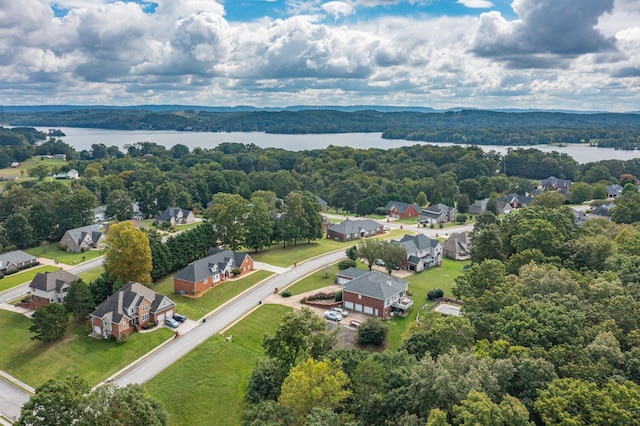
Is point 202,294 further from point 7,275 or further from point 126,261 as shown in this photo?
point 7,275

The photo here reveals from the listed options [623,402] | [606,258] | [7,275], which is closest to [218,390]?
[623,402]

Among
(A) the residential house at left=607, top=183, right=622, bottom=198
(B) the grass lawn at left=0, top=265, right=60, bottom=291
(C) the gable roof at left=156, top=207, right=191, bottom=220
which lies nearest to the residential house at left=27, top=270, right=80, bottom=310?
(B) the grass lawn at left=0, top=265, right=60, bottom=291

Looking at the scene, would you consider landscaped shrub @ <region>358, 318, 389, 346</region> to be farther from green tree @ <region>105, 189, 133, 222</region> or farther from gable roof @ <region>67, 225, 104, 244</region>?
green tree @ <region>105, 189, 133, 222</region>

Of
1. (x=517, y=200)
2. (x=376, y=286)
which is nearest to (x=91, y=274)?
(x=376, y=286)

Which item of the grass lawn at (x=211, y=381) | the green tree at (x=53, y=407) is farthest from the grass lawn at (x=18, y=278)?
the green tree at (x=53, y=407)

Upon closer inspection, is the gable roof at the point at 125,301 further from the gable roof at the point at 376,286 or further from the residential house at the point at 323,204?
the residential house at the point at 323,204
